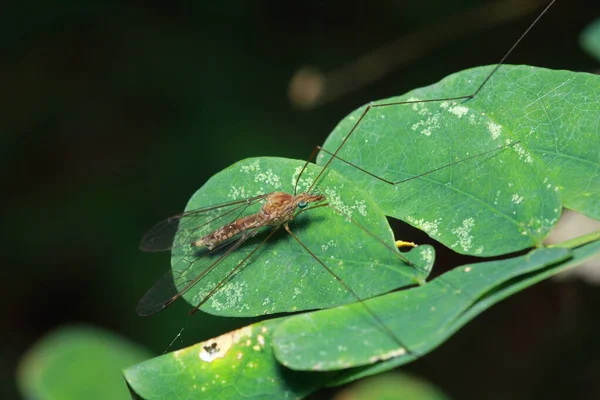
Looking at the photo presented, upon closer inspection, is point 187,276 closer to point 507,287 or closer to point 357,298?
point 357,298

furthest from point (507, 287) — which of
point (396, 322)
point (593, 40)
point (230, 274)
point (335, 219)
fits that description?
point (593, 40)

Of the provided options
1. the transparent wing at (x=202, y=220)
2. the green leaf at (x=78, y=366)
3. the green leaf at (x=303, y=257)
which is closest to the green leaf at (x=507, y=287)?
the green leaf at (x=303, y=257)

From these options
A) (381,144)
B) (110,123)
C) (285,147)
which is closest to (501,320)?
(285,147)

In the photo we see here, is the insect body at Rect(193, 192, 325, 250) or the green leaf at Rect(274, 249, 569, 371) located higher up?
the insect body at Rect(193, 192, 325, 250)

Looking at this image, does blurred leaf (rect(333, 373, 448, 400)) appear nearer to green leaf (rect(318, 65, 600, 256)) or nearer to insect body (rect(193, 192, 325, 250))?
insect body (rect(193, 192, 325, 250))

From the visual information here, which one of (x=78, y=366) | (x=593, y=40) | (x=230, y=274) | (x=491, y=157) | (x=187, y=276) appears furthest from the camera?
(x=78, y=366)

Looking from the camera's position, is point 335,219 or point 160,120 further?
point 160,120

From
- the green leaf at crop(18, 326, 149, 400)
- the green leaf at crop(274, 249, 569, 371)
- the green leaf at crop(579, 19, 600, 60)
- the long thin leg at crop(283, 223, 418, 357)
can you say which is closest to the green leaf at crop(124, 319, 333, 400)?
the green leaf at crop(274, 249, 569, 371)

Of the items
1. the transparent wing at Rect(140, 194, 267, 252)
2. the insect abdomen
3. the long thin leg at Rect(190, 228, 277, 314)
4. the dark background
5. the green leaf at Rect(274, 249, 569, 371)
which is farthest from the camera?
the dark background
